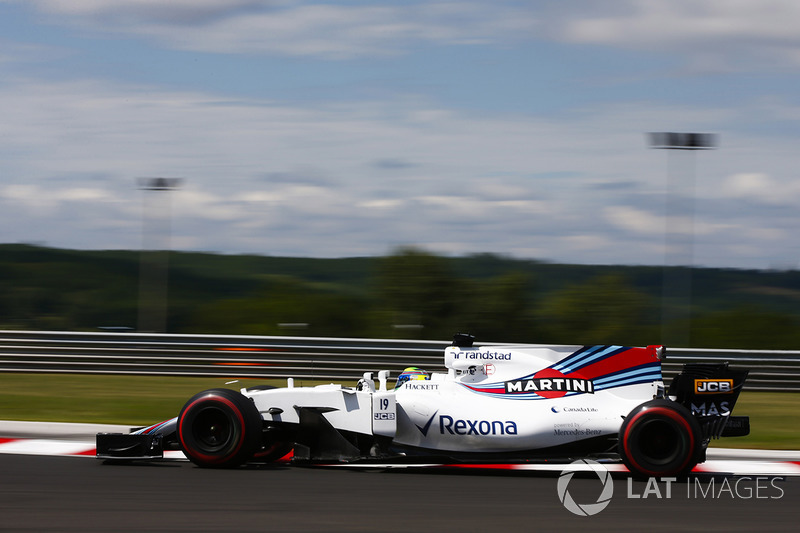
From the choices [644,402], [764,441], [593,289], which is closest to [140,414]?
[644,402]

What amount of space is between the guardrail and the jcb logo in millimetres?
5468

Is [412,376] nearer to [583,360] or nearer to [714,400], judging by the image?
[583,360]

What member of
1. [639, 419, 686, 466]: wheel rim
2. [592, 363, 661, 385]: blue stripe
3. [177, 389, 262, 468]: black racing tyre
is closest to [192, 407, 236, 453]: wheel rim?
[177, 389, 262, 468]: black racing tyre

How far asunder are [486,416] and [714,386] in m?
1.84

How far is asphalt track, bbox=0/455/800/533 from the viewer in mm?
5780

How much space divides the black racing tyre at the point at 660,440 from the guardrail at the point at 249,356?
19.0ft

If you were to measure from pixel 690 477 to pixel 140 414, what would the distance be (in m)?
6.40

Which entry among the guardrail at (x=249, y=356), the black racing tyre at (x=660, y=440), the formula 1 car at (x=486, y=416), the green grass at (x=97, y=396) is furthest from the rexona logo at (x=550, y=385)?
the guardrail at (x=249, y=356)

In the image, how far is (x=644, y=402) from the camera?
7.58 meters

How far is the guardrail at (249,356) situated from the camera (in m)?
13.8

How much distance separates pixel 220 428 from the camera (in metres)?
7.68

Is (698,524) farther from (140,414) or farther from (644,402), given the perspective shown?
(140,414)

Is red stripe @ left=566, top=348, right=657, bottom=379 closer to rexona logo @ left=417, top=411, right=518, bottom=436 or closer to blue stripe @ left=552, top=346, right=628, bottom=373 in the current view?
blue stripe @ left=552, top=346, right=628, bottom=373

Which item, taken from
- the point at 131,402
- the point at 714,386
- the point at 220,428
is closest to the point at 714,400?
the point at 714,386
